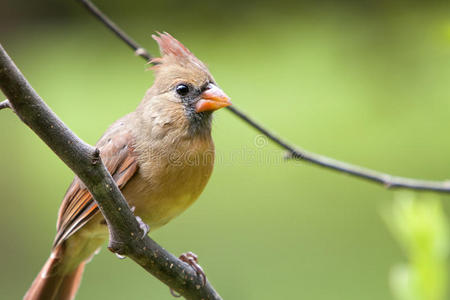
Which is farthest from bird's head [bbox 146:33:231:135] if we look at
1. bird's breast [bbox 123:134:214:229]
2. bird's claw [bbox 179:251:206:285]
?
bird's claw [bbox 179:251:206:285]

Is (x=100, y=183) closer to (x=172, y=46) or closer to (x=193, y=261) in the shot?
(x=193, y=261)

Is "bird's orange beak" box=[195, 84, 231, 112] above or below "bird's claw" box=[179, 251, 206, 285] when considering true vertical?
above

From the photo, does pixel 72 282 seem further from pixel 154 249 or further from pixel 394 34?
pixel 394 34

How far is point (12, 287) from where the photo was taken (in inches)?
230

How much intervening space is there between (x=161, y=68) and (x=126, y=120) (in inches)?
11.5

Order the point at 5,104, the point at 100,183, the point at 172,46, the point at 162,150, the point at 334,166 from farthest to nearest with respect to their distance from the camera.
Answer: the point at 172,46, the point at 162,150, the point at 334,166, the point at 100,183, the point at 5,104

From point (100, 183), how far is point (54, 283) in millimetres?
1459

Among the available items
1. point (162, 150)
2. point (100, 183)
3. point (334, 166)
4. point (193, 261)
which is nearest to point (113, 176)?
point (162, 150)

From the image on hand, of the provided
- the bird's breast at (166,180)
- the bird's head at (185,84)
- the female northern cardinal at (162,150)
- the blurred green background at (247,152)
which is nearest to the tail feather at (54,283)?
the female northern cardinal at (162,150)

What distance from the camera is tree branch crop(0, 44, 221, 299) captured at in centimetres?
145

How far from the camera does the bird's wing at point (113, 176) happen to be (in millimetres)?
2467

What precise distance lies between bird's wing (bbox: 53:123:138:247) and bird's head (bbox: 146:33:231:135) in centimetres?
25

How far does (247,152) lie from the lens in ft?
16.3

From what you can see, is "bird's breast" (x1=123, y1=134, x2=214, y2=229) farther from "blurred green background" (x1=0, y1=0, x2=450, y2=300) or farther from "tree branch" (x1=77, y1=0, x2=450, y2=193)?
"blurred green background" (x1=0, y1=0, x2=450, y2=300)
